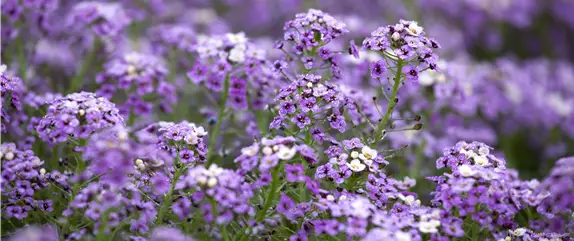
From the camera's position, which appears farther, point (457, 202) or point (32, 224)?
point (32, 224)

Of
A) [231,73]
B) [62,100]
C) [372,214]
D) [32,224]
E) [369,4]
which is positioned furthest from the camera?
[369,4]

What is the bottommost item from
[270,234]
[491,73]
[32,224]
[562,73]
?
[32,224]

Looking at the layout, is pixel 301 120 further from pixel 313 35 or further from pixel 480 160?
pixel 480 160

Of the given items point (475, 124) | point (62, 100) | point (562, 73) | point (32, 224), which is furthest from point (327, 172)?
point (562, 73)

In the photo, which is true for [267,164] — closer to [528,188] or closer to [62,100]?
[62,100]

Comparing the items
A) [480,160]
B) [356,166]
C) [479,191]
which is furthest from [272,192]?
[480,160]

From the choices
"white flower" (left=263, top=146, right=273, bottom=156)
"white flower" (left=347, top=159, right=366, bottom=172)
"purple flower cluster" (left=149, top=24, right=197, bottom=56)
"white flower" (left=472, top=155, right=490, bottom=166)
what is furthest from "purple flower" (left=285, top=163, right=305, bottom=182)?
"purple flower cluster" (left=149, top=24, right=197, bottom=56)
